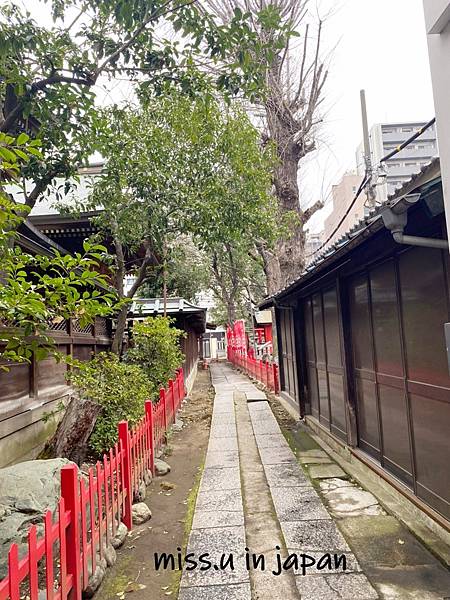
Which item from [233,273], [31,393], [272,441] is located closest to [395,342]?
[272,441]

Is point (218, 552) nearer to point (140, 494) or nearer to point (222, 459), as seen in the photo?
point (140, 494)

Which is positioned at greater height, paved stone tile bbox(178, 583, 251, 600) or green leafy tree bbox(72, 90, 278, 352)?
green leafy tree bbox(72, 90, 278, 352)

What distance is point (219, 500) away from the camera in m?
5.12

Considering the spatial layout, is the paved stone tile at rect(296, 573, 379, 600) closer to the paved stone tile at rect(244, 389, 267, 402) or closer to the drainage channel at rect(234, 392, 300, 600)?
the drainage channel at rect(234, 392, 300, 600)

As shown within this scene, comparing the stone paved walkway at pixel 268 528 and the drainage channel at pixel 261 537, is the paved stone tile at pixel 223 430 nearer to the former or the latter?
the stone paved walkway at pixel 268 528

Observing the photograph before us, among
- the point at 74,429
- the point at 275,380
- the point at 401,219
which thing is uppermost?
the point at 401,219

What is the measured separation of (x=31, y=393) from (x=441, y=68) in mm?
6422

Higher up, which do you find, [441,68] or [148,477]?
[441,68]

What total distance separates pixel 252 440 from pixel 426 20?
756cm

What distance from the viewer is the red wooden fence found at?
2.21 m

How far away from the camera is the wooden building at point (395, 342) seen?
361cm

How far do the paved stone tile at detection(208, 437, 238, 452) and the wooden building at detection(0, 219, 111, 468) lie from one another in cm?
299

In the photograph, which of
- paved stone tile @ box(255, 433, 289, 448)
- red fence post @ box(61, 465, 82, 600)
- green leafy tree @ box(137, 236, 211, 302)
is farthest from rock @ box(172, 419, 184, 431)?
green leafy tree @ box(137, 236, 211, 302)

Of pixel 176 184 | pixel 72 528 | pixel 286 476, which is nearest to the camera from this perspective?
pixel 72 528
